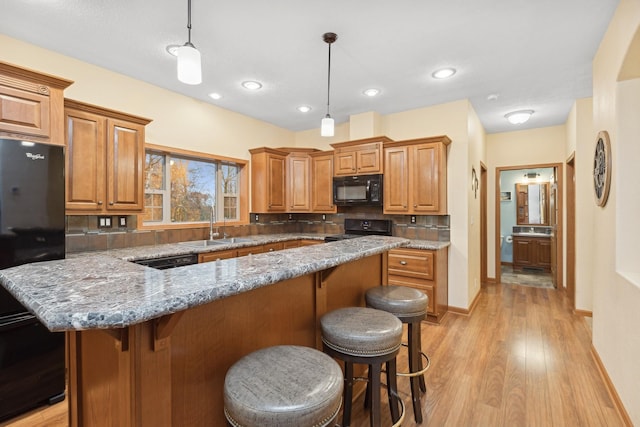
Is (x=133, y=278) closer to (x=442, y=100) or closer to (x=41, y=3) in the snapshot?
(x=41, y=3)

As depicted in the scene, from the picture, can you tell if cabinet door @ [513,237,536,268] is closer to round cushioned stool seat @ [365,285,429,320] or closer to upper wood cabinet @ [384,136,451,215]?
upper wood cabinet @ [384,136,451,215]

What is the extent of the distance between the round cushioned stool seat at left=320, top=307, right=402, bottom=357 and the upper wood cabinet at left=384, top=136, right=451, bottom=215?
2.51 meters

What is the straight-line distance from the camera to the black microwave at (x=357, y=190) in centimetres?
414

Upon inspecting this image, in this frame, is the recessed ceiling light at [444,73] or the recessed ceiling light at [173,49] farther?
the recessed ceiling light at [444,73]

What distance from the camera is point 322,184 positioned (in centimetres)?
475

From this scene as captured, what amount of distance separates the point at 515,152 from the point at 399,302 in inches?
184

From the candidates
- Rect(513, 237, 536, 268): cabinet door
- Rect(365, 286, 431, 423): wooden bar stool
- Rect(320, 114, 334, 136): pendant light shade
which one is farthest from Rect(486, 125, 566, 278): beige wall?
Rect(365, 286, 431, 423): wooden bar stool

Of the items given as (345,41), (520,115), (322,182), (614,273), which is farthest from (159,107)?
(520,115)

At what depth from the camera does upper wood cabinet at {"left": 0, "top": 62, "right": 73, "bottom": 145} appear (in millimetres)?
2068

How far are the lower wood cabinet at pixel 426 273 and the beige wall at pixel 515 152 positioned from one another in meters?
2.22

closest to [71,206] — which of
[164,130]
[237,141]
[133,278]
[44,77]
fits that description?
[44,77]

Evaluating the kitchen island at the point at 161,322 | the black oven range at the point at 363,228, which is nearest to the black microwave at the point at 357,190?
the black oven range at the point at 363,228

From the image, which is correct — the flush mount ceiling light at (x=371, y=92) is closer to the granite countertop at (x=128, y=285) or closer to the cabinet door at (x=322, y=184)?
the cabinet door at (x=322, y=184)

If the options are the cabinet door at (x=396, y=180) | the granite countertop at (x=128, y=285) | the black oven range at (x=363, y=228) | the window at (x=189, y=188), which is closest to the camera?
the granite countertop at (x=128, y=285)
